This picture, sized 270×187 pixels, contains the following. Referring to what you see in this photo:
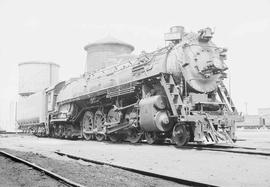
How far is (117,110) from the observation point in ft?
43.9

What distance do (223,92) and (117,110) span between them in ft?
14.0

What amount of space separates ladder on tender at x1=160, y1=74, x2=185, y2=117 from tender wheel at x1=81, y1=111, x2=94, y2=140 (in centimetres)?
570

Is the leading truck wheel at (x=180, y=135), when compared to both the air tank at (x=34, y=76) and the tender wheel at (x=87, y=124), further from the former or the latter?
the air tank at (x=34, y=76)

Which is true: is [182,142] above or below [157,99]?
below

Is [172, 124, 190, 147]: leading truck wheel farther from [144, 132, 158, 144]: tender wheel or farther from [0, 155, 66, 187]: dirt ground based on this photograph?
[0, 155, 66, 187]: dirt ground

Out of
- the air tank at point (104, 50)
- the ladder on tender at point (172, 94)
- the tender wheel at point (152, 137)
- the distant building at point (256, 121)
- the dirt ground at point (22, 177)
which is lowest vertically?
the dirt ground at point (22, 177)

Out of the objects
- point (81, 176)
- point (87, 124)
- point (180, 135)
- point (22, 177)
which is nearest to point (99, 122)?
point (87, 124)

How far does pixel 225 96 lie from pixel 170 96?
8.93 ft

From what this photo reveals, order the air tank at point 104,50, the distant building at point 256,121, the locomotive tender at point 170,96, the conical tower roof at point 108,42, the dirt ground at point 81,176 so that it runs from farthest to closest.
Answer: the distant building at point 256,121 < the conical tower roof at point 108,42 < the air tank at point 104,50 < the locomotive tender at point 170,96 < the dirt ground at point 81,176

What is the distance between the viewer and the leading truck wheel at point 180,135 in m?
10.3

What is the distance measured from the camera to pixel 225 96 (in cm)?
1238

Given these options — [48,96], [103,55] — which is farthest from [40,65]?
[48,96]

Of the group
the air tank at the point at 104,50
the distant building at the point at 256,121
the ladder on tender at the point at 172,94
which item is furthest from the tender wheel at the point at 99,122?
the distant building at the point at 256,121

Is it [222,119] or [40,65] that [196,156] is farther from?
[40,65]
